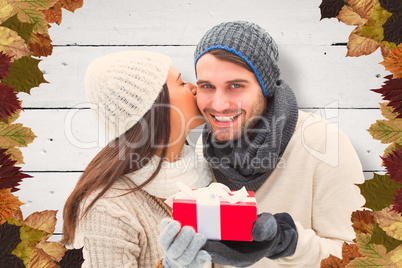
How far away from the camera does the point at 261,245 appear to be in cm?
102

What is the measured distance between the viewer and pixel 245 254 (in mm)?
1001

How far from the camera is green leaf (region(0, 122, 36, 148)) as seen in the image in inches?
37.9

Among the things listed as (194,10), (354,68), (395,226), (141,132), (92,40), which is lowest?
(395,226)

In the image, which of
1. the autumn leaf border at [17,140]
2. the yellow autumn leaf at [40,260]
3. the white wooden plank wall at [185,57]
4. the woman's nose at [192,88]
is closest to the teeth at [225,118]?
the woman's nose at [192,88]

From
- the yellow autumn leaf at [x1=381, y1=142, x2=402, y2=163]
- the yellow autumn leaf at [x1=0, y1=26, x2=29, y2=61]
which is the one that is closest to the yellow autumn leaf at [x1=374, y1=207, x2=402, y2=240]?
the yellow autumn leaf at [x1=381, y1=142, x2=402, y2=163]

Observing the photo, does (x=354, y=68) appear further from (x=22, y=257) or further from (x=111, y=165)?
(x=22, y=257)

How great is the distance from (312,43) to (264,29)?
0.19 meters

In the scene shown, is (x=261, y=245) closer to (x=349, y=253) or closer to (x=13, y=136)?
(x=349, y=253)

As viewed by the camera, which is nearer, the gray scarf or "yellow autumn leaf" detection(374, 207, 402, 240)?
"yellow autumn leaf" detection(374, 207, 402, 240)

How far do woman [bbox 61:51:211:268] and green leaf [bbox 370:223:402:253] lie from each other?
2.00 ft

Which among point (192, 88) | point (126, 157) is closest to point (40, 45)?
point (126, 157)

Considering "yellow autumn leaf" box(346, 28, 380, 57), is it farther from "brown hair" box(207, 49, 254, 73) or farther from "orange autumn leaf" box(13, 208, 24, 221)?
"orange autumn leaf" box(13, 208, 24, 221)

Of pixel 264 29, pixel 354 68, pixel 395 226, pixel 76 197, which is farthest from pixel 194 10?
pixel 395 226

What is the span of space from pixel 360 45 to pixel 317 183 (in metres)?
0.50
